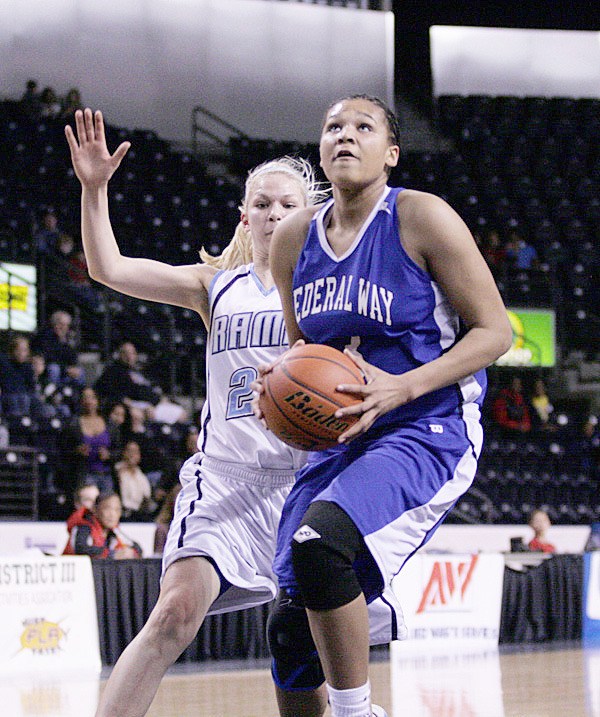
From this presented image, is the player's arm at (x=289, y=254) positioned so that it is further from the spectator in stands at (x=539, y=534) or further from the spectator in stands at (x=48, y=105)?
the spectator in stands at (x=48, y=105)

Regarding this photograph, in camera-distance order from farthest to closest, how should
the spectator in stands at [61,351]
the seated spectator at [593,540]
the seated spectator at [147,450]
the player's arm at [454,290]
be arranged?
the spectator in stands at [61,351] → the seated spectator at [593,540] → the seated spectator at [147,450] → the player's arm at [454,290]

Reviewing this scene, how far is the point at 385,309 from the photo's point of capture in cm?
307

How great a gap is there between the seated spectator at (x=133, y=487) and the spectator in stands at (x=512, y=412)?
5364 millimetres

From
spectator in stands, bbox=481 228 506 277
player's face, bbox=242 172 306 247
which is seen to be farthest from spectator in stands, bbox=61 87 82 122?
player's face, bbox=242 172 306 247

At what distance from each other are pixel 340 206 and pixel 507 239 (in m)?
14.3

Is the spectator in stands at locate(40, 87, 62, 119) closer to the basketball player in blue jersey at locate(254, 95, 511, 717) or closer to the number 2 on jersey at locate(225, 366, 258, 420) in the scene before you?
the number 2 on jersey at locate(225, 366, 258, 420)

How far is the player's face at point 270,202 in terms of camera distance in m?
4.00

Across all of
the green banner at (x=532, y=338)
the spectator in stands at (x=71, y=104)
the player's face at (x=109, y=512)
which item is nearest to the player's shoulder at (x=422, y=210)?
the player's face at (x=109, y=512)

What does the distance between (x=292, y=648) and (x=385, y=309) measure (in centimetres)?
110

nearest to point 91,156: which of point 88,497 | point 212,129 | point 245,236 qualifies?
point 245,236

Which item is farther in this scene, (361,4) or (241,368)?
(361,4)

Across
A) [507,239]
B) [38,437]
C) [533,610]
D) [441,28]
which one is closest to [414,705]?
[533,610]

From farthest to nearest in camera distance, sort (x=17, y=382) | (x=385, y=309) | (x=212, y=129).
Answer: (x=212, y=129) → (x=17, y=382) → (x=385, y=309)

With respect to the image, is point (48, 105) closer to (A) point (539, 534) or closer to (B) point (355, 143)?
(A) point (539, 534)
